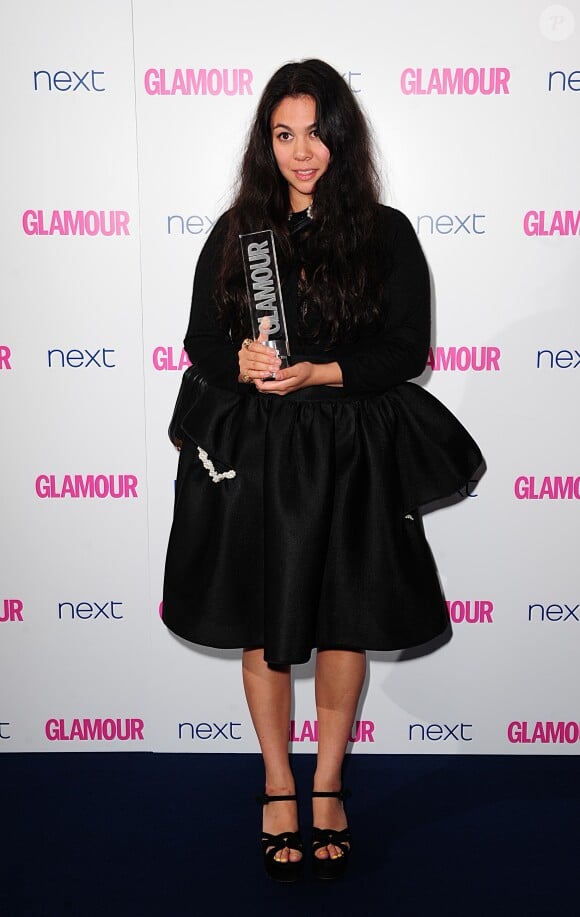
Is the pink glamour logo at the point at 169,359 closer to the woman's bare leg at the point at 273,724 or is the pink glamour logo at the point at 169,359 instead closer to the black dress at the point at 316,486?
the black dress at the point at 316,486

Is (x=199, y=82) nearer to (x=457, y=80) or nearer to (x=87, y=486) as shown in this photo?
(x=457, y=80)

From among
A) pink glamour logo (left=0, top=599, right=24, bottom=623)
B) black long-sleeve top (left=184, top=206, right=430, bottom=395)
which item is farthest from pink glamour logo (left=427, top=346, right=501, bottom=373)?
pink glamour logo (left=0, top=599, right=24, bottom=623)

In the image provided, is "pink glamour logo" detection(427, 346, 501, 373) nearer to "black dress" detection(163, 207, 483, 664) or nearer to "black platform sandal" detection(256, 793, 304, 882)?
"black dress" detection(163, 207, 483, 664)

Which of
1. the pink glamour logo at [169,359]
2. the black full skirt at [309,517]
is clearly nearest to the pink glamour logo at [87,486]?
the pink glamour logo at [169,359]

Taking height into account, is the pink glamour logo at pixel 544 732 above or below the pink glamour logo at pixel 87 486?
below

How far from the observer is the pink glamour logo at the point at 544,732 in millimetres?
2607

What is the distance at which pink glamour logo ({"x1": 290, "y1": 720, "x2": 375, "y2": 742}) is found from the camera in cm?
262

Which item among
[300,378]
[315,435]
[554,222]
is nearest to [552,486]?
[554,222]

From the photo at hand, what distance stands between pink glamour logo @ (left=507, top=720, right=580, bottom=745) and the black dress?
28.4 inches

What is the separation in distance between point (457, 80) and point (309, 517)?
114cm

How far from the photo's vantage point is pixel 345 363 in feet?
6.27

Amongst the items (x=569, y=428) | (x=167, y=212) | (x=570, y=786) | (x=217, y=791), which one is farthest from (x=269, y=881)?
(x=167, y=212)

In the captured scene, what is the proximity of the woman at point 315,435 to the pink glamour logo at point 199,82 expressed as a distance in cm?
40

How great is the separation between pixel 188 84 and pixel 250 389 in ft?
2.75
